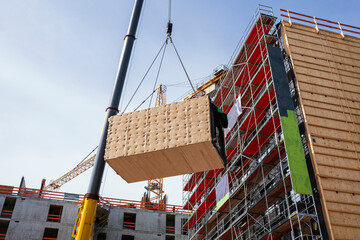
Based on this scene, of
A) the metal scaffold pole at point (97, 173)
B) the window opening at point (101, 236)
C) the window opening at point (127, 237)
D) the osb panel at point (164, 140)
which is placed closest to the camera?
the osb panel at point (164, 140)

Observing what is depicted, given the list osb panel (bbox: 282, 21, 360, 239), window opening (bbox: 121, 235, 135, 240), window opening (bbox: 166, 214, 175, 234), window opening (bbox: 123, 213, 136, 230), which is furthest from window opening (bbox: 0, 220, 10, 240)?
osb panel (bbox: 282, 21, 360, 239)

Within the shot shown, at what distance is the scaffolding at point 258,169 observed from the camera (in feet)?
50.5

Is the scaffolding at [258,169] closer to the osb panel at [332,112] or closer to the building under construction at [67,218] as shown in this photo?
the osb panel at [332,112]

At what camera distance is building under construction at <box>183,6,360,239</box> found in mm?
14094

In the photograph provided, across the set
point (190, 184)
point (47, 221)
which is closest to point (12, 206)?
point (47, 221)

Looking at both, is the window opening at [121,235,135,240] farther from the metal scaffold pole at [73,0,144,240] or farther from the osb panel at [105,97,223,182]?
the osb panel at [105,97,223,182]

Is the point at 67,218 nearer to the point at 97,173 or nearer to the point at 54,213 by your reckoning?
the point at 54,213

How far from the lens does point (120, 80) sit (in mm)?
14922

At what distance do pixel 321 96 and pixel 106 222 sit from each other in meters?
24.1

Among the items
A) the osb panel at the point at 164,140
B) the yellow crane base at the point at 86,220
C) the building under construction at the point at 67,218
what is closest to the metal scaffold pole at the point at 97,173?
the yellow crane base at the point at 86,220

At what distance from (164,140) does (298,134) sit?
727 cm

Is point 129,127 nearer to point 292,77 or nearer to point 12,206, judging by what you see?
point 292,77

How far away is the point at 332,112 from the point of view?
55.0ft

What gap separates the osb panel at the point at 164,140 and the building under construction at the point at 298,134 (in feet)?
16.5
